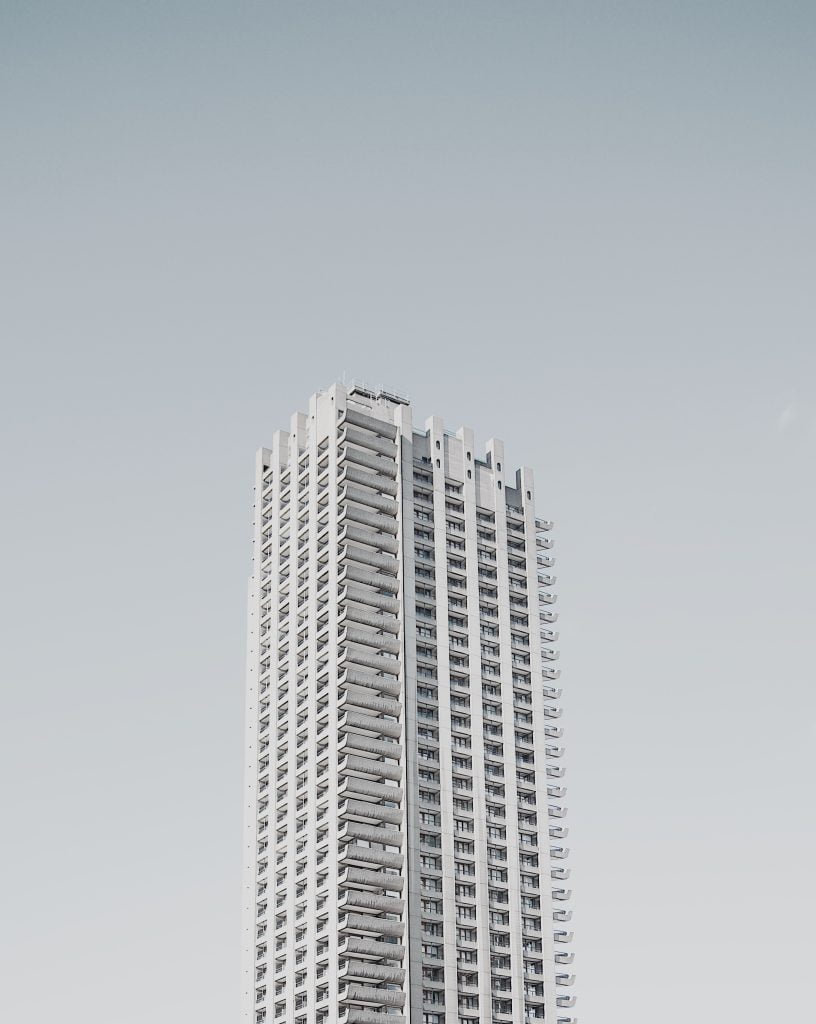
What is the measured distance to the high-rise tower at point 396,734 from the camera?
394 feet

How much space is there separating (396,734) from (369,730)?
255 cm

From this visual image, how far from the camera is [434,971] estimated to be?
392ft

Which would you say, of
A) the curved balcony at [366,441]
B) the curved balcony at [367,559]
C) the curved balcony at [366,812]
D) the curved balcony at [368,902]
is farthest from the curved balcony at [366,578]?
the curved balcony at [368,902]

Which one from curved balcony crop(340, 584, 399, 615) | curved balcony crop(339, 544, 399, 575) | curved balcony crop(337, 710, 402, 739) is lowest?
curved balcony crop(337, 710, 402, 739)

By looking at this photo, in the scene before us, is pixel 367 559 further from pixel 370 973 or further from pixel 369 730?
pixel 370 973

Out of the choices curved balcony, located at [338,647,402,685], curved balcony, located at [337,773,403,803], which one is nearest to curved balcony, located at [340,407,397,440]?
curved balcony, located at [338,647,402,685]

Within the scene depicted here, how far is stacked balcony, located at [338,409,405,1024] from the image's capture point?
117 metres

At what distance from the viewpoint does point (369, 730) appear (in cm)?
12681

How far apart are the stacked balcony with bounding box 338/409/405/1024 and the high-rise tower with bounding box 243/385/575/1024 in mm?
198

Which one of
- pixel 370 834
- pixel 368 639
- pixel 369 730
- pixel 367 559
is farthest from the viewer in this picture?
pixel 367 559

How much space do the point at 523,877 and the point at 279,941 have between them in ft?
73.0

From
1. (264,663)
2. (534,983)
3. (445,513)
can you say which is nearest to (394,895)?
(534,983)

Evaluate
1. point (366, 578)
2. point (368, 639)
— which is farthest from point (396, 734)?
point (366, 578)

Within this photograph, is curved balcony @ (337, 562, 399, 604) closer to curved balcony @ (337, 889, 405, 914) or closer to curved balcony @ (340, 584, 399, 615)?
curved balcony @ (340, 584, 399, 615)
